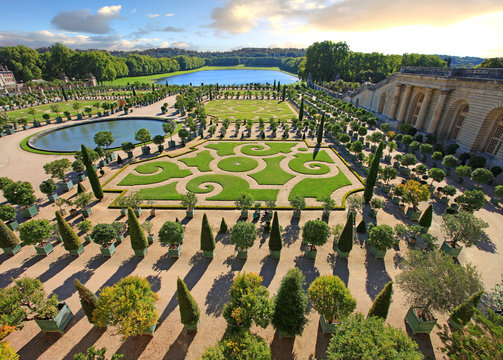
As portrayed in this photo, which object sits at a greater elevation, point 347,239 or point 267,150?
point 347,239

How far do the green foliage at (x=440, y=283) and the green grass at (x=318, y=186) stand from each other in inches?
635

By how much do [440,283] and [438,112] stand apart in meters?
49.1

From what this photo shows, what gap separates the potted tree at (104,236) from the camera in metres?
22.1

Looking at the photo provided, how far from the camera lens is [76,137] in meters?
59.9

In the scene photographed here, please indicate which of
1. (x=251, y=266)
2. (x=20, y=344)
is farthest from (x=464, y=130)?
(x=20, y=344)

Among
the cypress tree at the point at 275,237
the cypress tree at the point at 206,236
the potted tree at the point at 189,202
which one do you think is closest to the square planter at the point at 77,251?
the potted tree at the point at 189,202

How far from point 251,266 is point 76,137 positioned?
60407mm

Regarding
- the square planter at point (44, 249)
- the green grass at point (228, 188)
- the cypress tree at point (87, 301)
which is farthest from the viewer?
the green grass at point (228, 188)

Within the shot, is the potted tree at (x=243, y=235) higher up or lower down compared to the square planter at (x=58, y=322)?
higher up

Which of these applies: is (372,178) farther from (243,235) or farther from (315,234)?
(243,235)

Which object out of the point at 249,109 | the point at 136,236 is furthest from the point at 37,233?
the point at 249,109

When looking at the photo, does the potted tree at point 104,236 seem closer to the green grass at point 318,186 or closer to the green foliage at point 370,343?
the green foliage at point 370,343

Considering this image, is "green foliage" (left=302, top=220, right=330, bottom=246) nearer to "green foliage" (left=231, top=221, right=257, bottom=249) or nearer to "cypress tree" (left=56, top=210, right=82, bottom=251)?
"green foliage" (left=231, top=221, right=257, bottom=249)

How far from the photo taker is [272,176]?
1505 inches
